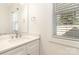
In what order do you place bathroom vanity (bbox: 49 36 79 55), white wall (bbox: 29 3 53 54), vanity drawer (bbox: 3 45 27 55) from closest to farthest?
vanity drawer (bbox: 3 45 27 55)
bathroom vanity (bbox: 49 36 79 55)
white wall (bbox: 29 3 53 54)

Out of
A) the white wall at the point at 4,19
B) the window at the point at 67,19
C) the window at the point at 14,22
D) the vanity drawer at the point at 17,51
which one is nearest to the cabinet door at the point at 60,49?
the window at the point at 67,19

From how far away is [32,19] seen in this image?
163 centimetres

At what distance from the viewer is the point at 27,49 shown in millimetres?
1539

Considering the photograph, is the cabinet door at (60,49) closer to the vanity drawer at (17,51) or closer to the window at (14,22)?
the vanity drawer at (17,51)

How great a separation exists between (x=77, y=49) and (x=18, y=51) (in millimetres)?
834

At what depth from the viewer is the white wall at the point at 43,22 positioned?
5.14 feet

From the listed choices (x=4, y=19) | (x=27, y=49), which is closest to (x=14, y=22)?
(x=4, y=19)

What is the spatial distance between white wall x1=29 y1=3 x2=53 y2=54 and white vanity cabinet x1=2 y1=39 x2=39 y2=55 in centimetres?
10

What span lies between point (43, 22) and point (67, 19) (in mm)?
397

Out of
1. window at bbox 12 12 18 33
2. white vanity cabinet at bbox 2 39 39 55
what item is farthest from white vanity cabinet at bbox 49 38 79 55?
window at bbox 12 12 18 33

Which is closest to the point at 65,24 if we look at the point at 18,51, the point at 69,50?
the point at 69,50

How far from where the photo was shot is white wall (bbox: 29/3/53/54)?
157 cm

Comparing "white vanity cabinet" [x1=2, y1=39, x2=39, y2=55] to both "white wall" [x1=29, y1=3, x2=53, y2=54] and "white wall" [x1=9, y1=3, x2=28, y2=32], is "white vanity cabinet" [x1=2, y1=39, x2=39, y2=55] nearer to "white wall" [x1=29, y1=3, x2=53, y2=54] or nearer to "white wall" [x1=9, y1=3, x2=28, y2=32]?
"white wall" [x1=29, y1=3, x2=53, y2=54]

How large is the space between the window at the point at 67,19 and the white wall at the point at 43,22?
12cm
